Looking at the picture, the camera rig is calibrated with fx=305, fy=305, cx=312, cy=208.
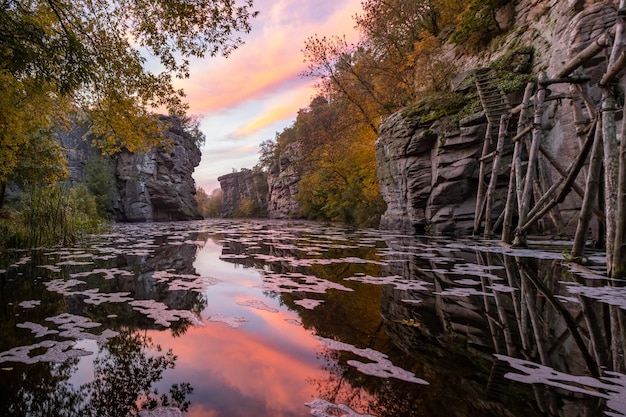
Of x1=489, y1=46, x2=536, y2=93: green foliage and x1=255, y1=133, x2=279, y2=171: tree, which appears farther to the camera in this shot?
x1=255, y1=133, x2=279, y2=171: tree

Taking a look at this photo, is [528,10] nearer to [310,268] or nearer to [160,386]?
[310,268]

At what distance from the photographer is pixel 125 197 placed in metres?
37.2

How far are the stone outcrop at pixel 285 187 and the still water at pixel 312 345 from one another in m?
39.6

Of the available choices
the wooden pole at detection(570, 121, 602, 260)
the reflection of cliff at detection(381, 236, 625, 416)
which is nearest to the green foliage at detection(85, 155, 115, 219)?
the reflection of cliff at detection(381, 236, 625, 416)

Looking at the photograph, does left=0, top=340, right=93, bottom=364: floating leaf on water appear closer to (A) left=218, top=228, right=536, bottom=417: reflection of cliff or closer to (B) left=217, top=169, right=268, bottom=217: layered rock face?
(A) left=218, top=228, right=536, bottom=417: reflection of cliff

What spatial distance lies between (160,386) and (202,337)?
87 centimetres

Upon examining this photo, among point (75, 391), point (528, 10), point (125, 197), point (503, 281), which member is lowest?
point (503, 281)

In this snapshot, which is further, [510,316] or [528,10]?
[528,10]

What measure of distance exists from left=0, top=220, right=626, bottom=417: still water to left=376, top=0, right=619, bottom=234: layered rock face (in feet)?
21.9

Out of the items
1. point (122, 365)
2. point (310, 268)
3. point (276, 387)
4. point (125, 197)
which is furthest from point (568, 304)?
point (125, 197)

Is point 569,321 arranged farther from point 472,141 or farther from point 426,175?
point 426,175

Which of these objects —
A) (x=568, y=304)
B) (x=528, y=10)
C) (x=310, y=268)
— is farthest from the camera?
(x=528, y=10)

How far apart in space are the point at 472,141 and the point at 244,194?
67836 mm

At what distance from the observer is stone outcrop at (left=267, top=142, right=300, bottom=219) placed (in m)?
46.8
